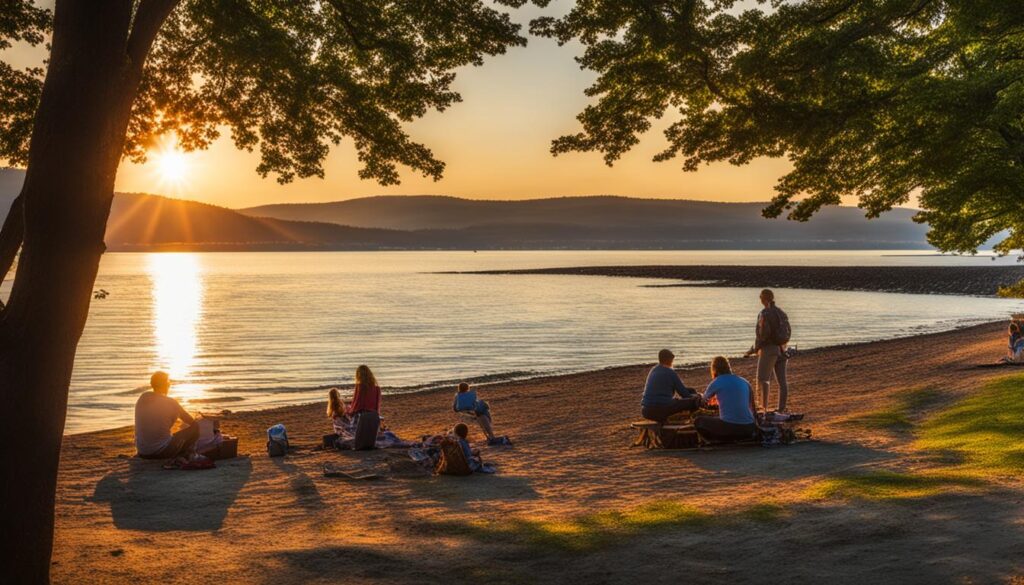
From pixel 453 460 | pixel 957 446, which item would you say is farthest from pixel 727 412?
pixel 453 460

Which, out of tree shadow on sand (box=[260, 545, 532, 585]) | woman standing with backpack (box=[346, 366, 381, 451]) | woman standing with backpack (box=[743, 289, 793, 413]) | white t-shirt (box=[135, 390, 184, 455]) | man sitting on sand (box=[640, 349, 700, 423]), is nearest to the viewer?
tree shadow on sand (box=[260, 545, 532, 585])

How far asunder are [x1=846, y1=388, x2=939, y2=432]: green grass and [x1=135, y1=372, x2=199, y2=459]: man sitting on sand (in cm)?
1280

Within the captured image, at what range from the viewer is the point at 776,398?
2475cm

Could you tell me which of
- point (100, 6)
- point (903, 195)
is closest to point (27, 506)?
point (100, 6)

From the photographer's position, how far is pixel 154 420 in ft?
52.9

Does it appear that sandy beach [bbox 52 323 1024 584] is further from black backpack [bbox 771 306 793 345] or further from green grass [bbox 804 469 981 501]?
black backpack [bbox 771 306 793 345]

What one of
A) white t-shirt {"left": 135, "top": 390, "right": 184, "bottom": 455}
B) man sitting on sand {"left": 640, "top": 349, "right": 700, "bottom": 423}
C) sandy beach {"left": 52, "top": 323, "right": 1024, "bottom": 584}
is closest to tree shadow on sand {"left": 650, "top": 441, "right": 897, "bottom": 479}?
sandy beach {"left": 52, "top": 323, "right": 1024, "bottom": 584}

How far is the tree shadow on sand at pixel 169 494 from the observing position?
38.9 feet

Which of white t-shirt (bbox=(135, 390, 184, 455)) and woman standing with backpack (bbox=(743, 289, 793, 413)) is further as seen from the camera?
woman standing with backpack (bbox=(743, 289, 793, 413))

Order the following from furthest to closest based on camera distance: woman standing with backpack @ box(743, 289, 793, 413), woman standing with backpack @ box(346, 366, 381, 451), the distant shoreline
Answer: the distant shoreline
woman standing with backpack @ box(743, 289, 793, 413)
woman standing with backpack @ box(346, 366, 381, 451)

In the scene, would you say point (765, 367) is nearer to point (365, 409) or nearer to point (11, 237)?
point (365, 409)

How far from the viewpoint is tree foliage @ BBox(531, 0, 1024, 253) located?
13750 mm

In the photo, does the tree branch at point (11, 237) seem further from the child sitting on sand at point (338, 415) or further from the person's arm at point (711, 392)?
the person's arm at point (711, 392)

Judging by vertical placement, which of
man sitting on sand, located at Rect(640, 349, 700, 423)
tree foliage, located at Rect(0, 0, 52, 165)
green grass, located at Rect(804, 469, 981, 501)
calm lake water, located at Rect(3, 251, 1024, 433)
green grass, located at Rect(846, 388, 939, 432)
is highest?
tree foliage, located at Rect(0, 0, 52, 165)
